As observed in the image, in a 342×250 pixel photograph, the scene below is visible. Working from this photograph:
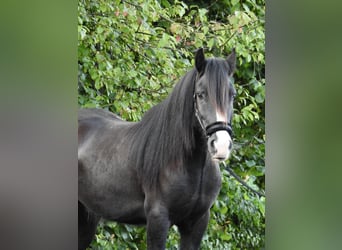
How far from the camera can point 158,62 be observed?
9.23 ft

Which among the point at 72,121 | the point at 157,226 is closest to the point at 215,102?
the point at 157,226

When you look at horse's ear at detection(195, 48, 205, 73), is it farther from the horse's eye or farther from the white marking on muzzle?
the white marking on muzzle

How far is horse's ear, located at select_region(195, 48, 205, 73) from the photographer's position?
1732 mm

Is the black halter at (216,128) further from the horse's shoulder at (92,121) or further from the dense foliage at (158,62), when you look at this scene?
the dense foliage at (158,62)

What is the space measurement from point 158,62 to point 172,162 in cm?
100

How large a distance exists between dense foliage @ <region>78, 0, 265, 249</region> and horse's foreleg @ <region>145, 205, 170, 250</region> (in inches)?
29.3

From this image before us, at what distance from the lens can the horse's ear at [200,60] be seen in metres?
1.73

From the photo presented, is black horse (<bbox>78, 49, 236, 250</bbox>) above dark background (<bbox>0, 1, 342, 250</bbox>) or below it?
below

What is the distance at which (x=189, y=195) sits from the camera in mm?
1876

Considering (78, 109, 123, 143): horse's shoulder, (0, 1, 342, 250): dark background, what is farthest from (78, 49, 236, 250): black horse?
(0, 1, 342, 250): dark background

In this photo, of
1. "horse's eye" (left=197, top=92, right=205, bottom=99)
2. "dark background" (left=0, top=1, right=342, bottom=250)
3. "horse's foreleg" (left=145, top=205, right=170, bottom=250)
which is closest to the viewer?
"dark background" (left=0, top=1, right=342, bottom=250)
